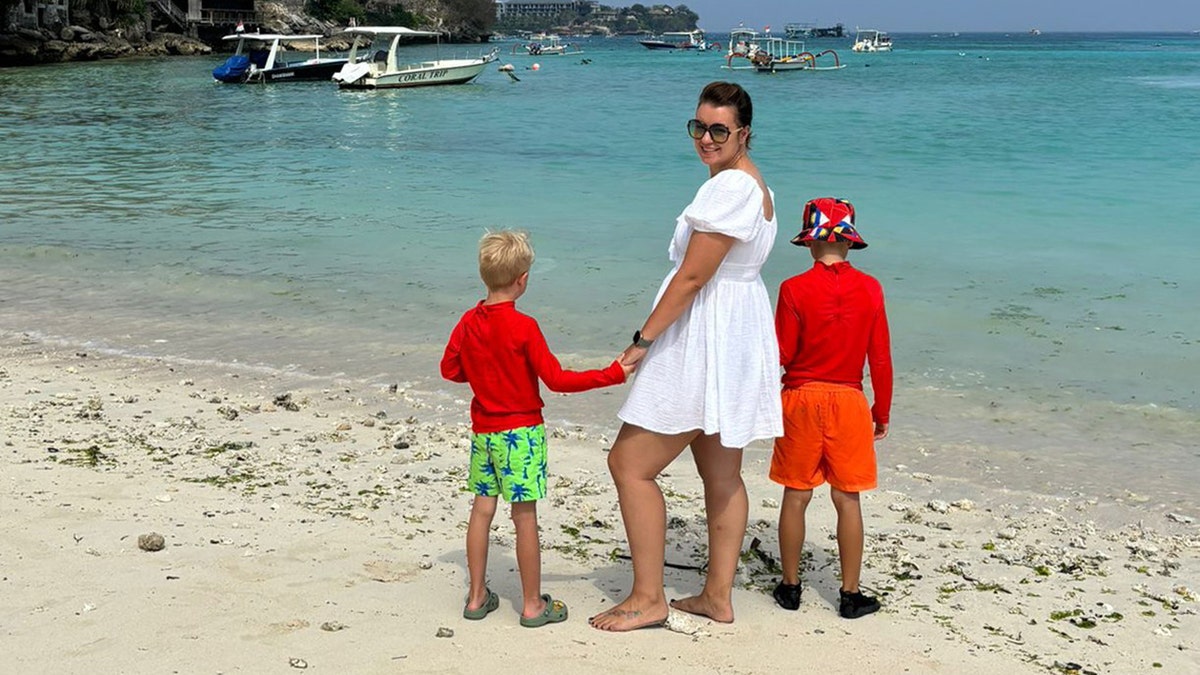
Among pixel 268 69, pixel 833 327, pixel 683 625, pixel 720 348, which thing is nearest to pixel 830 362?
pixel 833 327

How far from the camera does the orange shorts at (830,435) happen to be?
4258 mm

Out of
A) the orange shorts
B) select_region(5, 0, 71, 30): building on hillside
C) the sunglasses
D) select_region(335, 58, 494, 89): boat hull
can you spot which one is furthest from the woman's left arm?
select_region(5, 0, 71, 30): building on hillside

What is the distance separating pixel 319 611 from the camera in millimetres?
4191

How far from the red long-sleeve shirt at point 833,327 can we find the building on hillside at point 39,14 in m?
68.0

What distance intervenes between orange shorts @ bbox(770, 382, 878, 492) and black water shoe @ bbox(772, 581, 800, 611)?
0.41 meters

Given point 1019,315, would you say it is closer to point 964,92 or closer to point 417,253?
point 417,253

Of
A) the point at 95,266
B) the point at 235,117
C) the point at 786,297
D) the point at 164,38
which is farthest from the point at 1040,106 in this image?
the point at 164,38

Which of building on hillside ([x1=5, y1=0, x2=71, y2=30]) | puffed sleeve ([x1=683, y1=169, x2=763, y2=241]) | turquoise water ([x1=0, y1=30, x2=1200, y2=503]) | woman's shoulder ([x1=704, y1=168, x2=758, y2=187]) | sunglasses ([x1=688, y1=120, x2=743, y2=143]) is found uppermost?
building on hillside ([x1=5, y1=0, x2=71, y2=30])

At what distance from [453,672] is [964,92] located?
171 feet

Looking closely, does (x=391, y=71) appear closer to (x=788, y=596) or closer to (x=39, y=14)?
(x=39, y=14)

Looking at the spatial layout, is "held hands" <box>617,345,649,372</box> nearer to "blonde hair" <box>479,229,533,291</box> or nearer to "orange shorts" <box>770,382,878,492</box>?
"blonde hair" <box>479,229,533,291</box>

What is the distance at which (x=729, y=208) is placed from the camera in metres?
3.77

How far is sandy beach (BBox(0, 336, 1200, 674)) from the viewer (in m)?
3.95

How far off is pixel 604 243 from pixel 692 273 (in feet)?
35.6
